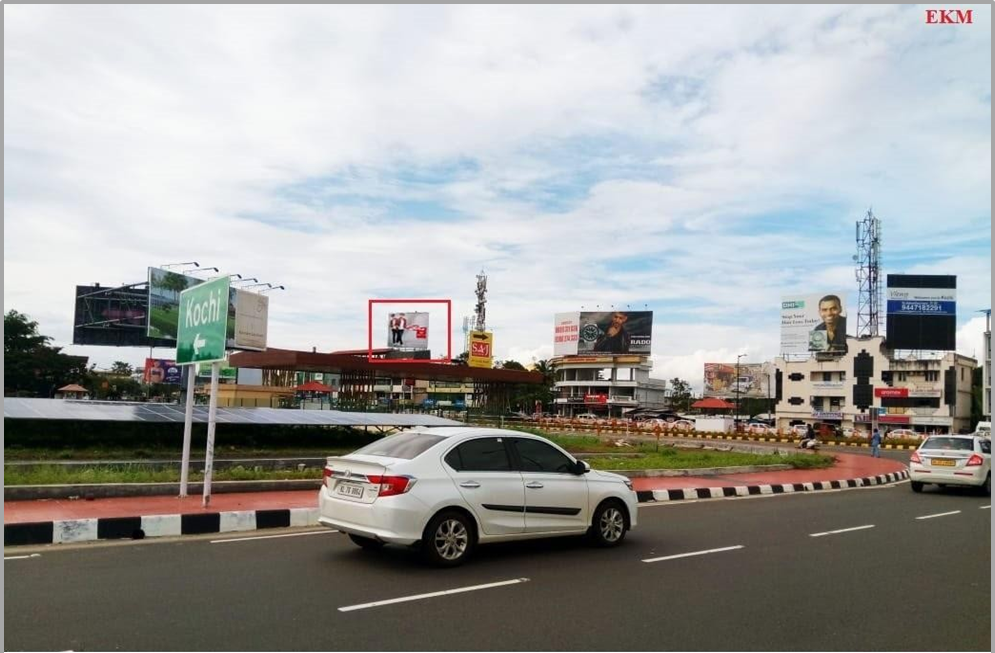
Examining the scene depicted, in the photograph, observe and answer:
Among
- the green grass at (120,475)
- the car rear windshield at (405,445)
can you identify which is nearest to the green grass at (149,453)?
the green grass at (120,475)

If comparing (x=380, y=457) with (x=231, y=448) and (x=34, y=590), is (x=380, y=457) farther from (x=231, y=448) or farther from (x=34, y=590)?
(x=231, y=448)

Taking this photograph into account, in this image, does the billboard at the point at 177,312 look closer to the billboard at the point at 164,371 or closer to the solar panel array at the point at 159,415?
the solar panel array at the point at 159,415

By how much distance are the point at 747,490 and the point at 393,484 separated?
475 inches

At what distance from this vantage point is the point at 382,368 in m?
40.5

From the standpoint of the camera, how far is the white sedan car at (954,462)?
56.5 feet

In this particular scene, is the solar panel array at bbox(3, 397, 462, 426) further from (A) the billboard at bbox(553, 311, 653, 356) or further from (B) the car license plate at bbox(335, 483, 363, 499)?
(A) the billboard at bbox(553, 311, 653, 356)

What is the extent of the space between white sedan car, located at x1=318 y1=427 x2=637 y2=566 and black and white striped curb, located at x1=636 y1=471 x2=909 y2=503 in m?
6.24

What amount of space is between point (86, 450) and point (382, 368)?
22.3 m

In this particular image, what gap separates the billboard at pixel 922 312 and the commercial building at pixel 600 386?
96.9 feet

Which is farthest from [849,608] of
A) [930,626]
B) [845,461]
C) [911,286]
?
[911,286]

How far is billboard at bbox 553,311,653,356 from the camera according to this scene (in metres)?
84.2

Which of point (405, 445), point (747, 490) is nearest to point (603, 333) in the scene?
point (747, 490)

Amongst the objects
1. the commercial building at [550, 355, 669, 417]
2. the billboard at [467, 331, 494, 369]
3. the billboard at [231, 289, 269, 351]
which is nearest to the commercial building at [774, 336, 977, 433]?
the commercial building at [550, 355, 669, 417]

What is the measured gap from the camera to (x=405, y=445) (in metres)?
8.55
